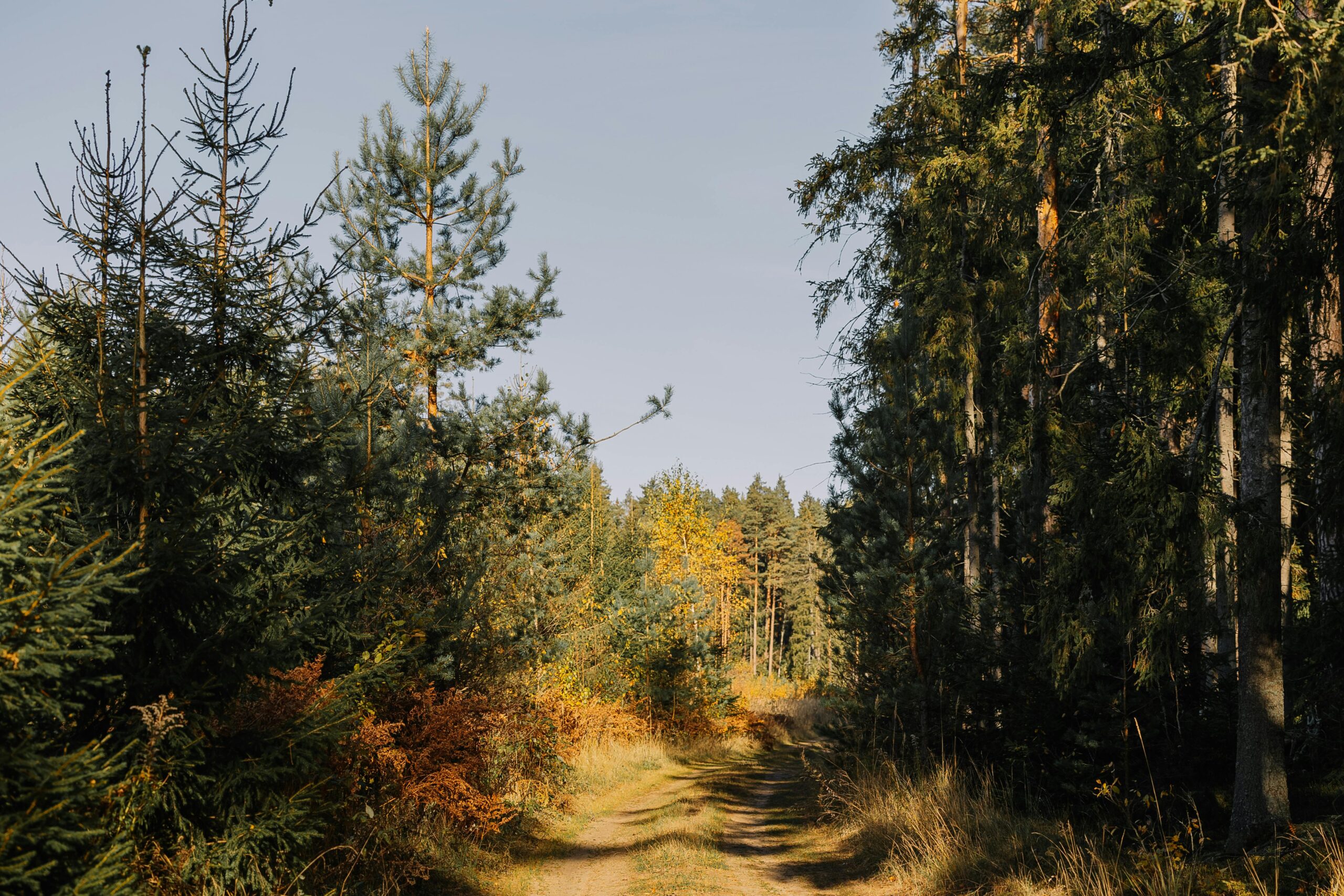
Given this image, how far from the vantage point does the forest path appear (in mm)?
8852

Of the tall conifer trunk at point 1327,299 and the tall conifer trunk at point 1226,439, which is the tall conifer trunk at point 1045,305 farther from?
the tall conifer trunk at point 1327,299

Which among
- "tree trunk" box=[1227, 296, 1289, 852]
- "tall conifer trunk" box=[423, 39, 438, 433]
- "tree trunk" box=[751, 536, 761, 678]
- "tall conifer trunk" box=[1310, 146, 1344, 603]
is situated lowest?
"tree trunk" box=[751, 536, 761, 678]

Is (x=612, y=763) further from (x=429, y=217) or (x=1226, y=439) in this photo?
(x=1226, y=439)

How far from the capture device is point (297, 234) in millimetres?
5723

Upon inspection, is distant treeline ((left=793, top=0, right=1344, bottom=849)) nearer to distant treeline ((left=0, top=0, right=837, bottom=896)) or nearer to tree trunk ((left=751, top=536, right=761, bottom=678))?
distant treeline ((left=0, top=0, right=837, bottom=896))

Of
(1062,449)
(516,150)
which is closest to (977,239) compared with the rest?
(1062,449)

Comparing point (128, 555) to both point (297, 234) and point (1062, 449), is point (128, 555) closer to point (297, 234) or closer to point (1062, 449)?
point (297, 234)

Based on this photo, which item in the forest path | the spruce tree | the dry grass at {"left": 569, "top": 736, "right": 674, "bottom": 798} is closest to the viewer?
the spruce tree

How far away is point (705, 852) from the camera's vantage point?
33.2 feet

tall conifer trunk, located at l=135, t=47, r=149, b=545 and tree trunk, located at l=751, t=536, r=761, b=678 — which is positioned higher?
tall conifer trunk, located at l=135, t=47, r=149, b=545

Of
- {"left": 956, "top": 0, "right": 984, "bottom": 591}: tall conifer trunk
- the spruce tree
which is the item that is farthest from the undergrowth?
the spruce tree

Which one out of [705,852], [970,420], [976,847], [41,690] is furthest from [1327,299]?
[41,690]

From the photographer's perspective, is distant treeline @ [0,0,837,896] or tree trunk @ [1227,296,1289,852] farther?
tree trunk @ [1227,296,1289,852]

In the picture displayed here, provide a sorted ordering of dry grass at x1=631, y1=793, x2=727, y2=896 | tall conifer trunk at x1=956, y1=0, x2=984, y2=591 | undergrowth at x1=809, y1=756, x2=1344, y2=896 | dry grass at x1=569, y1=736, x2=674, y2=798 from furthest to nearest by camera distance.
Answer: dry grass at x1=569, y1=736, x2=674, y2=798
tall conifer trunk at x1=956, y1=0, x2=984, y2=591
dry grass at x1=631, y1=793, x2=727, y2=896
undergrowth at x1=809, y1=756, x2=1344, y2=896
